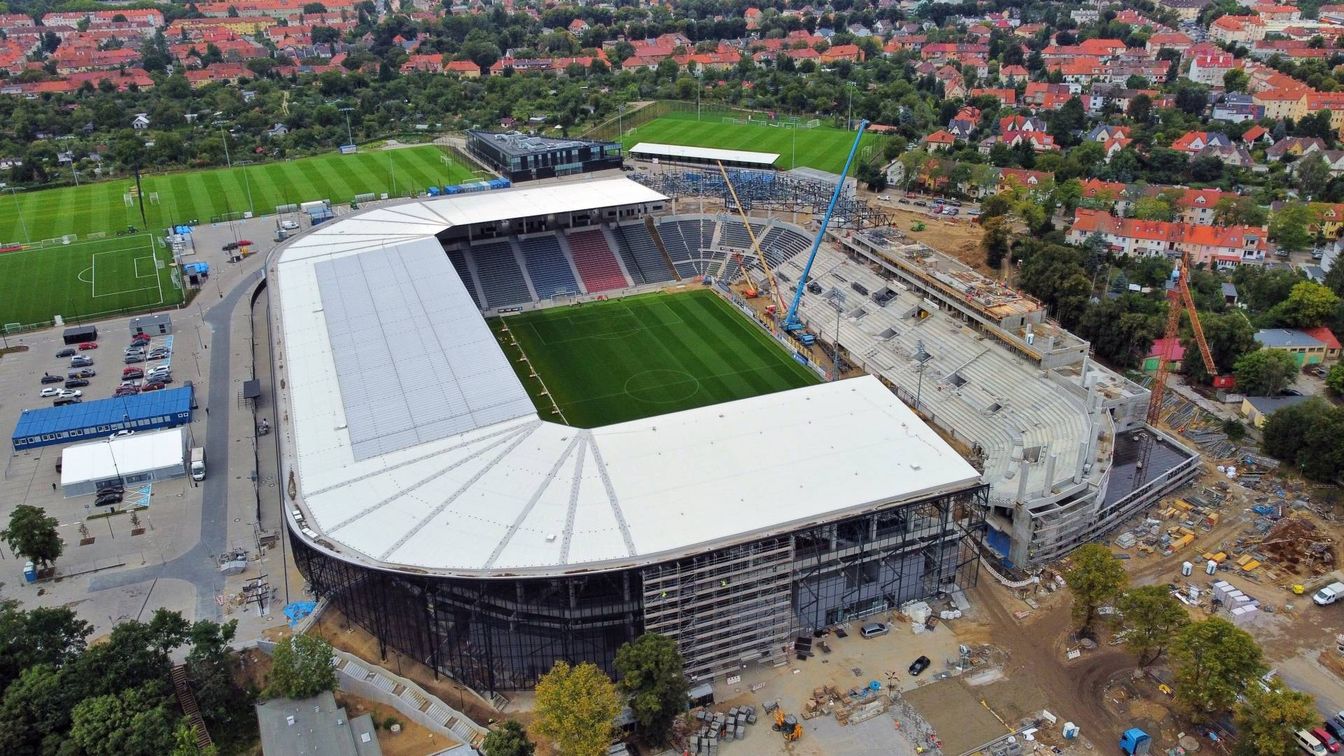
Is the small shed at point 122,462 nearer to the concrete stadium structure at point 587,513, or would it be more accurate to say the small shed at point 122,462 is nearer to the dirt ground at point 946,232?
the concrete stadium structure at point 587,513

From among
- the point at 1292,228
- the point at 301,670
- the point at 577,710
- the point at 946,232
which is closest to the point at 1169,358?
the point at 946,232

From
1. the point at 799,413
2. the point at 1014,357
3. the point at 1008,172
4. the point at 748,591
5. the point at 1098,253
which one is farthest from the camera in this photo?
the point at 1008,172

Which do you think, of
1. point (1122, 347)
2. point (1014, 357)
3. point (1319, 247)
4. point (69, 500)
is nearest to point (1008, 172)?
point (1319, 247)

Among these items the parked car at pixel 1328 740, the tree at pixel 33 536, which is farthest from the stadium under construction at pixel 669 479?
the parked car at pixel 1328 740

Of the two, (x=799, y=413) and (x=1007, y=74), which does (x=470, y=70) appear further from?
(x=799, y=413)

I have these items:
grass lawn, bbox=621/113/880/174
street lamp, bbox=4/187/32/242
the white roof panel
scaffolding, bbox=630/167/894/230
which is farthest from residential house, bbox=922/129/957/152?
street lamp, bbox=4/187/32/242
